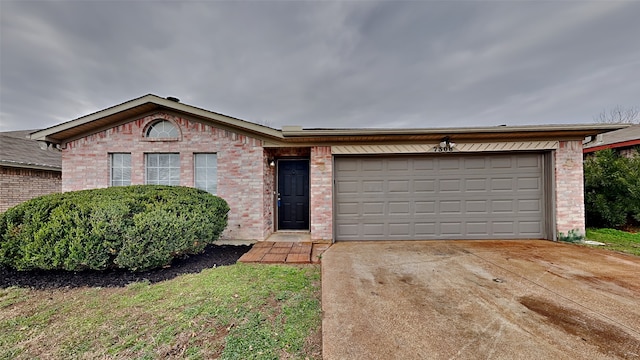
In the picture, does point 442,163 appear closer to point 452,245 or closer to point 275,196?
point 452,245

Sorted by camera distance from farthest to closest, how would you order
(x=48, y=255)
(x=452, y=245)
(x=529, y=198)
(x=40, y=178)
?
(x=40, y=178) → (x=529, y=198) → (x=452, y=245) → (x=48, y=255)

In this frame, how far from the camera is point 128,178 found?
5.95m

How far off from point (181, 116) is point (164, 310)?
467 centimetres

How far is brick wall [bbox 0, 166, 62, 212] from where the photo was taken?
7152mm

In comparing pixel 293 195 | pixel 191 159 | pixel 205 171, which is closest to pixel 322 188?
pixel 293 195

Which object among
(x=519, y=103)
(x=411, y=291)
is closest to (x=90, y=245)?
(x=411, y=291)

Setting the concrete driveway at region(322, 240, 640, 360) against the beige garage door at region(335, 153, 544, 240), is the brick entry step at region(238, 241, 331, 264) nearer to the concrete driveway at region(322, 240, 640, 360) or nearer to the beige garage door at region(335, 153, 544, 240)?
the concrete driveway at region(322, 240, 640, 360)

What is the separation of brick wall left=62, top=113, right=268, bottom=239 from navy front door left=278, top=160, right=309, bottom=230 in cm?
95

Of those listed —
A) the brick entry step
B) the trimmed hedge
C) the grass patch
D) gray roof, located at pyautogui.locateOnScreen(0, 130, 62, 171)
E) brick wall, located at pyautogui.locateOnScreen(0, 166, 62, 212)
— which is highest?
gray roof, located at pyautogui.locateOnScreen(0, 130, 62, 171)

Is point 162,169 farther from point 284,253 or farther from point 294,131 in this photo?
point 284,253

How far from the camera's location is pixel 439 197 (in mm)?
5715

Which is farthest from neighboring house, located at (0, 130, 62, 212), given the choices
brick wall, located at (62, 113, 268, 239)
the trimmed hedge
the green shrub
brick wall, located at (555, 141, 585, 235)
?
the green shrub

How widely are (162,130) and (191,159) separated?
3.57 ft

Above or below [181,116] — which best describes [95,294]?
below
